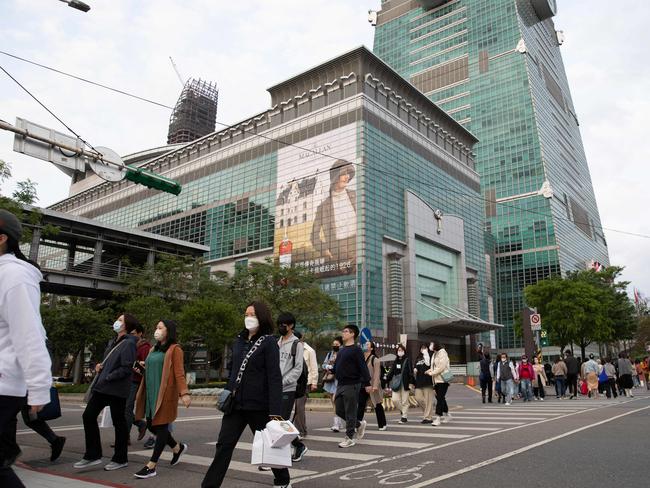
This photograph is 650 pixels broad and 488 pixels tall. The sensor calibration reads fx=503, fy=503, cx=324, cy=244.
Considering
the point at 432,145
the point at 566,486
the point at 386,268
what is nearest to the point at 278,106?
the point at 432,145

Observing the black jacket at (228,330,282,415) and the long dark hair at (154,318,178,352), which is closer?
the black jacket at (228,330,282,415)

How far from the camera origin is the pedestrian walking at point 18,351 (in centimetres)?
268

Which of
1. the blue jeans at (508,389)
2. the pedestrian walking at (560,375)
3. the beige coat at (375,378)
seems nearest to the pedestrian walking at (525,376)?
the blue jeans at (508,389)

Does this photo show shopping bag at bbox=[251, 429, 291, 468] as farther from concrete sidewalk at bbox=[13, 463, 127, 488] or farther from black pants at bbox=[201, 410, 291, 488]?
concrete sidewalk at bbox=[13, 463, 127, 488]

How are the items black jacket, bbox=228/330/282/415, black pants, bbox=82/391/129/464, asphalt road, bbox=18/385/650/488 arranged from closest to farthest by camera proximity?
black jacket, bbox=228/330/282/415 < asphalt road, bbox=18/385/650/488 < black pants, bbox=82/391/129/464

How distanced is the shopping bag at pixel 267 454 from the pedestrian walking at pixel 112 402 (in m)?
2.88

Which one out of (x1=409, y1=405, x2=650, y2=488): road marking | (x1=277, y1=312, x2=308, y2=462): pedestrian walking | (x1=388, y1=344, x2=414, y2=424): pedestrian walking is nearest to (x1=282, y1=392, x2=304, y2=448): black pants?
(x1=277, y1=312, x2=308, y2=462): pedestrian walking

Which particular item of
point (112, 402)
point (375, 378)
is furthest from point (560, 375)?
point (112, 402)

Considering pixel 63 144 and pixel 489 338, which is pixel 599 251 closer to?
pixel 489 338

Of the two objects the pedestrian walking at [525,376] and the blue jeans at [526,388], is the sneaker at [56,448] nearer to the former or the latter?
the pedestrian walking at [525,376]

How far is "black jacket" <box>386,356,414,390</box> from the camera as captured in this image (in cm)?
1159

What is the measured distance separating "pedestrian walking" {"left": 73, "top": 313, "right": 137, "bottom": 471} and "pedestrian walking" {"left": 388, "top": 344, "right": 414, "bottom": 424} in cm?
663

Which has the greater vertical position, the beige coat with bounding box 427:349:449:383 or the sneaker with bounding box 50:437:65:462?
the beige coat with bounding box 427:349:449:383

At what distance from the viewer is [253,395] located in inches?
169
